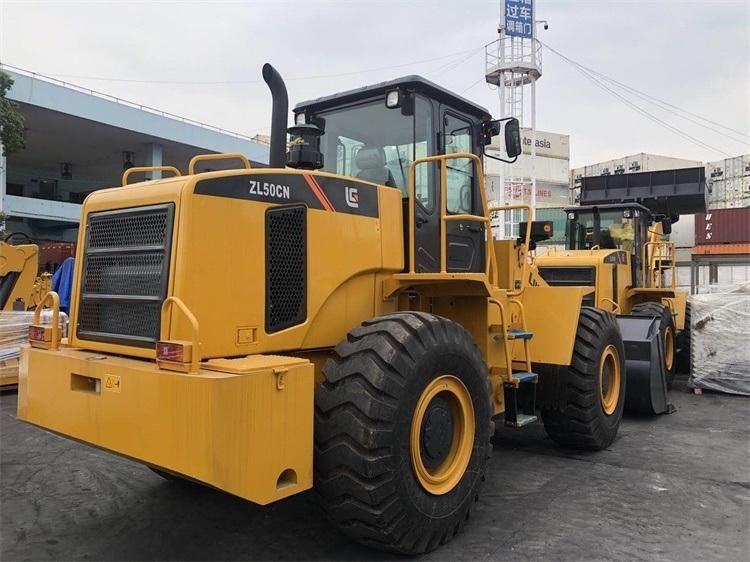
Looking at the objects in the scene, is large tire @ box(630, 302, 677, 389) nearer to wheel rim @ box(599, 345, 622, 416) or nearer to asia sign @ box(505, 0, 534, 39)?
wheel rim @ box(599, 345, 622, 416)

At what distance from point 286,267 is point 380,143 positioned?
151 cm

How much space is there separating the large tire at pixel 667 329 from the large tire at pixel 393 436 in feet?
20.5

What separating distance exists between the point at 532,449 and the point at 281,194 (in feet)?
12.4

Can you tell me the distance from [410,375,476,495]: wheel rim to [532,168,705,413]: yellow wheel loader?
161 inches

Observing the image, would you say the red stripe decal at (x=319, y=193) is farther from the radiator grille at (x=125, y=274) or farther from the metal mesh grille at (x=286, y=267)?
the radiator grille at (x=125, y=274)

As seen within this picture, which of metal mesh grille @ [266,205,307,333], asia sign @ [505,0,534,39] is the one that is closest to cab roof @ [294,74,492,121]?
metal mesh grille @ [266,205,307,333]

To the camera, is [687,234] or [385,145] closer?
[385,145]

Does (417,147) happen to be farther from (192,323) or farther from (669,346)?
(669,346)

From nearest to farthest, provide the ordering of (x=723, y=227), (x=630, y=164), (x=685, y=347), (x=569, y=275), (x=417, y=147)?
1. (x=417, y=147)
2. (x=569, y=275)
3. (x=685, y=347)
4. (x=723, y=227)
5. (x=630, y=164)

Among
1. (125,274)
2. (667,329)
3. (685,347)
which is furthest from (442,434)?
(685,347)

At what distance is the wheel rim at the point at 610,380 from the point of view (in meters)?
6.04

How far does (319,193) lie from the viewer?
373cm

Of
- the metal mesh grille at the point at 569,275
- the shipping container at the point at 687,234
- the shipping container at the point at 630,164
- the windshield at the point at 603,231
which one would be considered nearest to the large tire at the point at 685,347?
the windshield at the point at 603,231

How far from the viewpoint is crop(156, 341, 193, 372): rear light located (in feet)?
9.61
